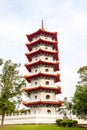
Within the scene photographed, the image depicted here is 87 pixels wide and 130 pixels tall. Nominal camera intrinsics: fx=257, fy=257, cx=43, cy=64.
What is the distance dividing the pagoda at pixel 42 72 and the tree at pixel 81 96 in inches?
390

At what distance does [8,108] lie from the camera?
41.1 metres

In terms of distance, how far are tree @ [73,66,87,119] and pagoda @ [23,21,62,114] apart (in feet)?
32.5

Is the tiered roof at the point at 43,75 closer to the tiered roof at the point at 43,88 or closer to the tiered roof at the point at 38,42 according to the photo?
the tiered roof at the point at 43,88

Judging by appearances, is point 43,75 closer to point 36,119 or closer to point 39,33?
point 39,33

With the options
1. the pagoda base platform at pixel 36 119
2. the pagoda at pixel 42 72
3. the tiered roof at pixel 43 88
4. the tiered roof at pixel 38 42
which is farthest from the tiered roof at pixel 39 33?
the pagoda base platform at pixel 36 119

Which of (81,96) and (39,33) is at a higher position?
(39,33)

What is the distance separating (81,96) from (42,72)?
13.9 m

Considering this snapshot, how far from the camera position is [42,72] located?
166 feet

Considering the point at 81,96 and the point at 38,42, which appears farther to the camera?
the point at 38,42

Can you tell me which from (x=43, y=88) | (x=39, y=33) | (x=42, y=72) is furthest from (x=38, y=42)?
(x=43, y=88)

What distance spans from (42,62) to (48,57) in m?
2.65

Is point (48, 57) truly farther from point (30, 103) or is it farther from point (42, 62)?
point (30, 103)

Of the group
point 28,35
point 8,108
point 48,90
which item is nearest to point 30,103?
point 48,90

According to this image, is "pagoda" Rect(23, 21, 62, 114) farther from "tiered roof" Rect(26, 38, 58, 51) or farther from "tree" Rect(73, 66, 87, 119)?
"tree" Rect(73, 66, 87, 119)
